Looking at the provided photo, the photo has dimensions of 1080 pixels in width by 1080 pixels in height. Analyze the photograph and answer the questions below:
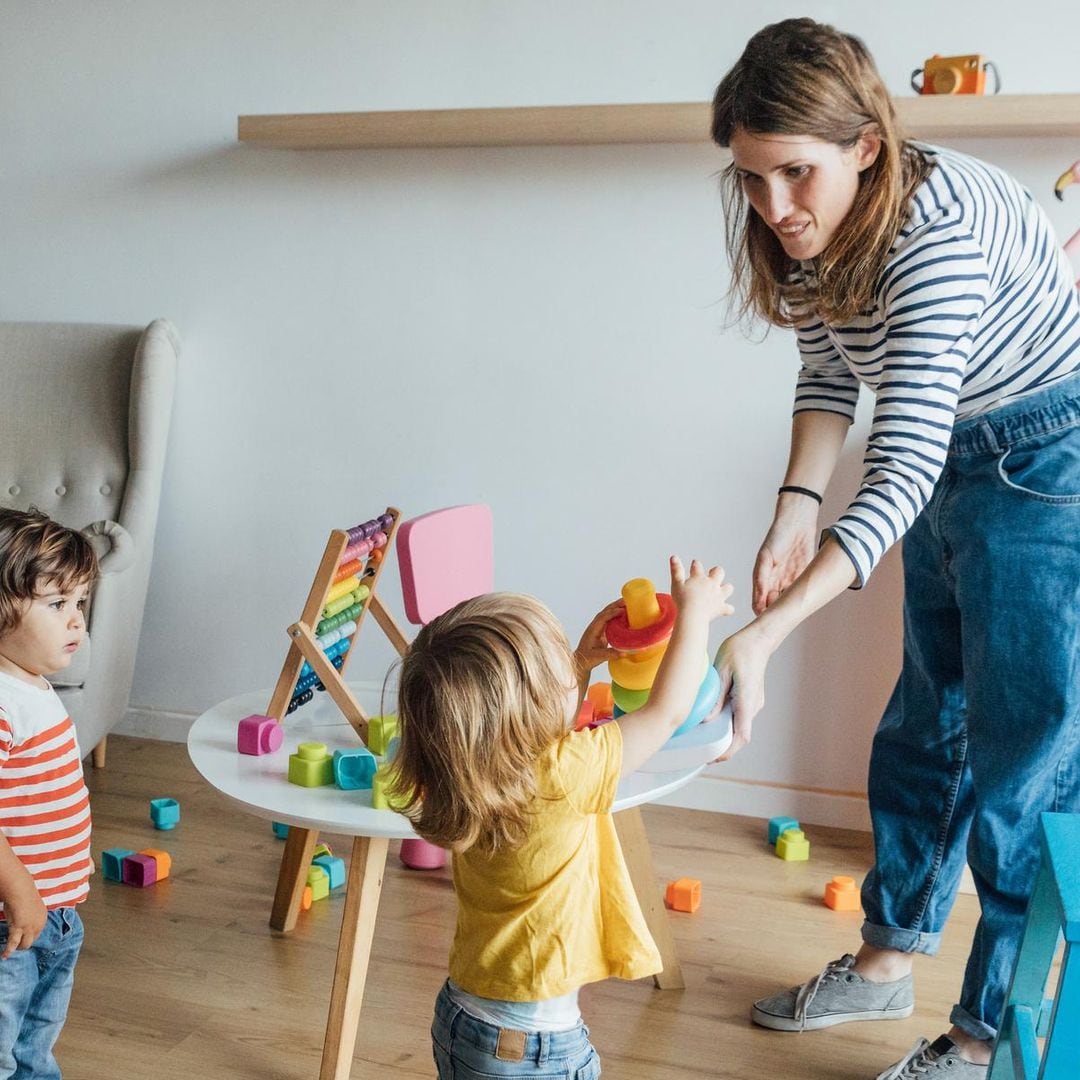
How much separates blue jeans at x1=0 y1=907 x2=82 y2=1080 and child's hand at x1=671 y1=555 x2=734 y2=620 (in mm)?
754

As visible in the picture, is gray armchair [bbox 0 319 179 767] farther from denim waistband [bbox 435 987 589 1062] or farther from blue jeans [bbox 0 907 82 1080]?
denim waistband [bbox 435 987 589 1062]

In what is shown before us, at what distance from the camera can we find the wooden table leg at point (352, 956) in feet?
5.41

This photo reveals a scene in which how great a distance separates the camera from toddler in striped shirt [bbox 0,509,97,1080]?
4.48 ft

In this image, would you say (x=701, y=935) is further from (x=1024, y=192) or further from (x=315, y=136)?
(x=315, y=136)

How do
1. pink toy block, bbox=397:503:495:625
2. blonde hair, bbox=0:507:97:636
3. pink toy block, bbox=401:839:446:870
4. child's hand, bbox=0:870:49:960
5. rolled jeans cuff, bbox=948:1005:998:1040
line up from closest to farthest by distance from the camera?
child's hand, bbox=0:870:49:960 → blonde hair, bbox=0:507:97:636 → rolled jeans cuff, bbox=948:1005:998:1040 → pink toy block, bbox=397:503:495:625 → pink toy block, bbox=401:839:446:870

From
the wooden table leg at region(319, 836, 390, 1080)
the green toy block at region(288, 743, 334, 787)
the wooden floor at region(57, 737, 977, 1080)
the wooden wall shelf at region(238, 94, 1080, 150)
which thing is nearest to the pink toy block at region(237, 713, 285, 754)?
the green toy block at region(288, 743, 334, 787)

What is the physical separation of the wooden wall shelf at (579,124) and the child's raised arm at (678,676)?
134cm

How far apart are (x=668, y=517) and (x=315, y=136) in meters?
1.04

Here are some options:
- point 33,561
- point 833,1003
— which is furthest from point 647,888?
point 33,561

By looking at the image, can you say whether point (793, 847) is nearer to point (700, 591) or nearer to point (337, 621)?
point (337, 621)

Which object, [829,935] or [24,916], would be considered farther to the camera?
[829,935]

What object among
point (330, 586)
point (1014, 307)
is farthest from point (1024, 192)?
point (330, 586)

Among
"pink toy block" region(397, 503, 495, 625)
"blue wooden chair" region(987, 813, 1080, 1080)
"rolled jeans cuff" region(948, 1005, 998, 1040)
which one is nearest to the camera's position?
"blue wooden chair" region(987, 813, 1080, 1080)

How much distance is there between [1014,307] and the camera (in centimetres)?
146
